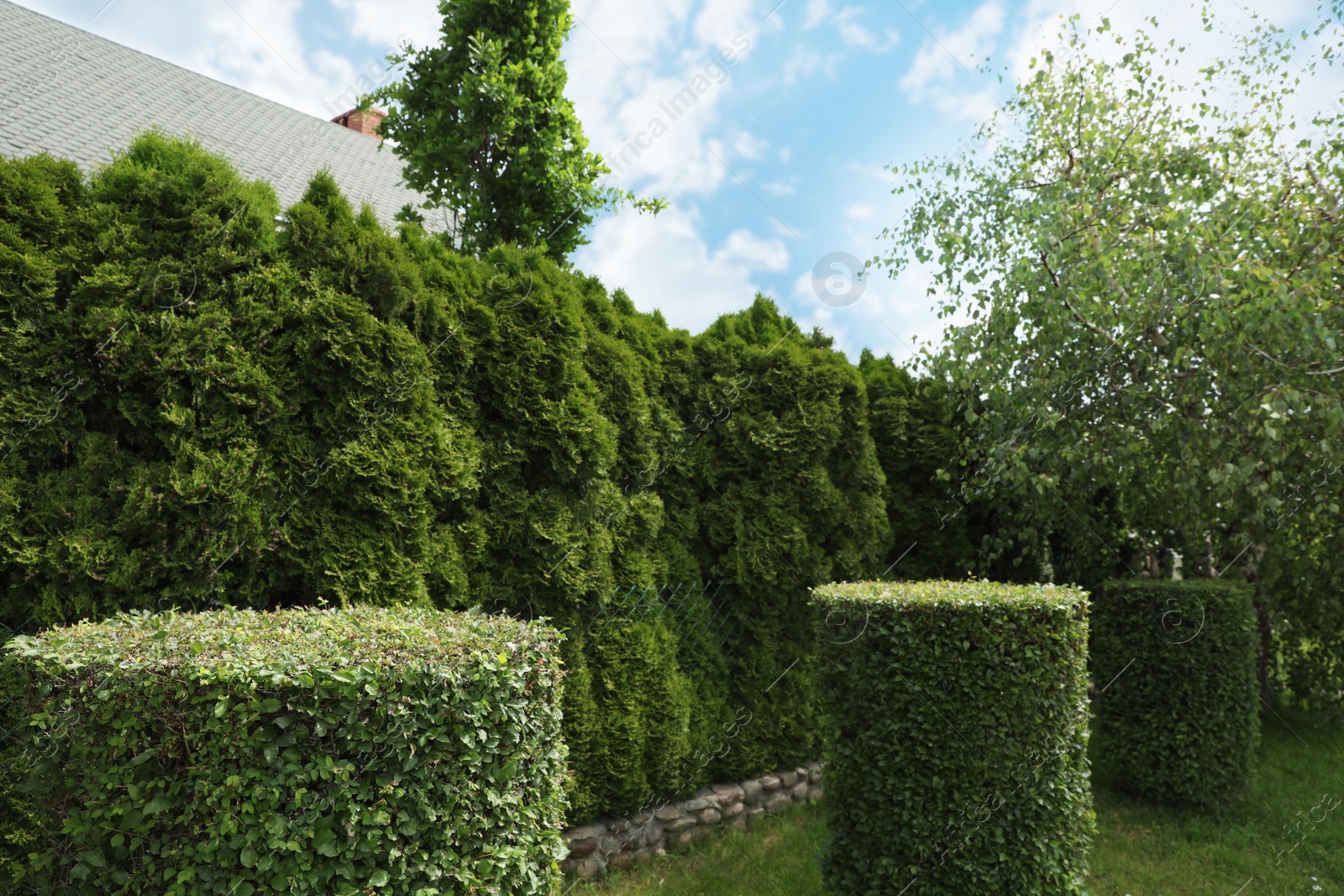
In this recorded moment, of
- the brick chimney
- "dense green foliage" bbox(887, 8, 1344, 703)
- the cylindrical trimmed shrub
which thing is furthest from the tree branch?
the brick chimney

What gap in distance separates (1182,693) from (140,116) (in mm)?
14798

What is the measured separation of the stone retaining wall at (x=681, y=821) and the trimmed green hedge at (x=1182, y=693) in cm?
269

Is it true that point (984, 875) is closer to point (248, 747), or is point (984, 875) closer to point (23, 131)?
point (248, 747)

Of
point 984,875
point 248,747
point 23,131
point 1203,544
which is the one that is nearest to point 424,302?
point 248,747

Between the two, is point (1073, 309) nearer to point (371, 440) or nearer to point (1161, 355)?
point (1161, 355)

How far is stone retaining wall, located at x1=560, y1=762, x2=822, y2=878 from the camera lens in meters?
5.02

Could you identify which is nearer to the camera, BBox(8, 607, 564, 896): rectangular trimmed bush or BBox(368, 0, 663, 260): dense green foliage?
BBox(8, 607, 564, 896): rectangular trimmed bush

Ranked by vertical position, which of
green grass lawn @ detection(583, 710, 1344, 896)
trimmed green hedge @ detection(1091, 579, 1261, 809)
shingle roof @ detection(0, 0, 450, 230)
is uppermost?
shingle roof @ detection(0, 0, 450, 230)

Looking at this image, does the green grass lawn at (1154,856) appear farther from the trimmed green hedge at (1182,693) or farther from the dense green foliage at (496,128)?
the dense green foliage at (496,128)

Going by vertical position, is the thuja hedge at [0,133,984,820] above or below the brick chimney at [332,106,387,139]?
below

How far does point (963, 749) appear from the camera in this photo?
167 inches

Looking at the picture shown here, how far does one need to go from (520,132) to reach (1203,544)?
763 centimetres

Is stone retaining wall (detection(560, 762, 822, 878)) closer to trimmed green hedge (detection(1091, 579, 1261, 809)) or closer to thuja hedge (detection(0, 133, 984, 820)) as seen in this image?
thuja hedge (detection(0, 133, 984, 820))

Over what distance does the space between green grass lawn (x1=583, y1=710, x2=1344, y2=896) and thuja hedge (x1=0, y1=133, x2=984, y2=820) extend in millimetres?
524
